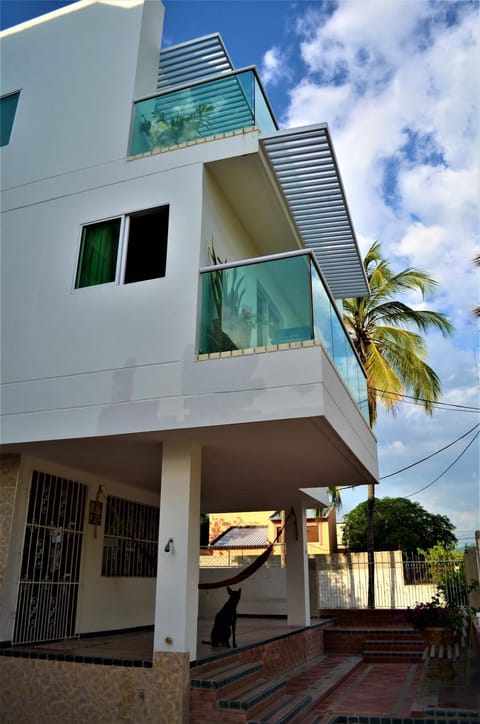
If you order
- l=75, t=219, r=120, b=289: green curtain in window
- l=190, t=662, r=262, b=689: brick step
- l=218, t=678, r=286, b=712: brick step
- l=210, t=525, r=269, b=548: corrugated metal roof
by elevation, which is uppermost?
l=75, t=219, r=120, b=289: green curtain in window

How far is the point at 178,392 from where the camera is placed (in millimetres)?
5820

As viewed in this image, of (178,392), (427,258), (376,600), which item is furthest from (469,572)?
(427,258)

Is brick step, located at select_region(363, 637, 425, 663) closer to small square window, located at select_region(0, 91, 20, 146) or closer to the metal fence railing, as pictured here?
the metal fence railing

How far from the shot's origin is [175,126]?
7.20 metres

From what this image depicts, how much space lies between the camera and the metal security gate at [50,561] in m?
6.92

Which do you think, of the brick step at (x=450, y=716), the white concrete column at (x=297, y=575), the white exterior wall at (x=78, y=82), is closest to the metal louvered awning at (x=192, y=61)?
the white exterior wall at (x=78, y=82)

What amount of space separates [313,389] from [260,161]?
316 centimetres

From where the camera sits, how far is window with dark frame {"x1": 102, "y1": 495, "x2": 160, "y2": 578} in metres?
8.98

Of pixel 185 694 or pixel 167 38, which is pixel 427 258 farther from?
pixel 185 694

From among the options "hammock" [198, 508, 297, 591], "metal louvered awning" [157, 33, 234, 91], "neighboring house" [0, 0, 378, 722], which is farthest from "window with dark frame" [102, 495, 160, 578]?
"metal louvered awning" [157, 33, 234, 91]

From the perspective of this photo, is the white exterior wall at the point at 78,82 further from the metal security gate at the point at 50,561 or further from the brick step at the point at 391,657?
the brick step at the point at 391,657

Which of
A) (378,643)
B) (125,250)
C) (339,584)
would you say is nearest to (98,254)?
(125,250)

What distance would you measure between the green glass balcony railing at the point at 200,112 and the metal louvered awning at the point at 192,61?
163 cm

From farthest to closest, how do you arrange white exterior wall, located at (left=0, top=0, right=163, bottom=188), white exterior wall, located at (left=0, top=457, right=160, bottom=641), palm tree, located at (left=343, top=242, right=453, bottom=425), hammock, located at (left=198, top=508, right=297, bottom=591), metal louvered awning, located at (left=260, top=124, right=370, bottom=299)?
palm tree, located at (left=343, top=242, right=453, bottom=425) < white exterior wall, located at (left=0, top=0, right=163, bottom=188) < hammock, located at (left=198, top=508, right=297, bottom=591) < metal louvered awning, located at (left=260, top=124, right=370, bottom=299) < white exterior wall, located at (left=0, top=457, right=160, bottom=641)
